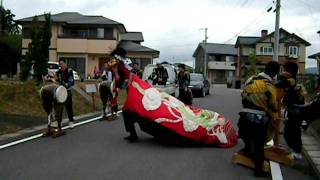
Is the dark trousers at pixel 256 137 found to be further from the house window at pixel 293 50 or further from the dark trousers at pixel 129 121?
the house window at pixel 293 50

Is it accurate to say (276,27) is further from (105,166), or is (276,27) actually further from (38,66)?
(105,166)

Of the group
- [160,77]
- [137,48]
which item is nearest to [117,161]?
[160,77]

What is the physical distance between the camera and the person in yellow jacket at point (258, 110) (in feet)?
28.1

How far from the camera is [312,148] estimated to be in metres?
11.3

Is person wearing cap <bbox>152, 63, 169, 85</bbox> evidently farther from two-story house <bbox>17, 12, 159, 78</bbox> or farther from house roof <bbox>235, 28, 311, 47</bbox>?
house roof <bbox>235, 28, 311, 47</bbox>

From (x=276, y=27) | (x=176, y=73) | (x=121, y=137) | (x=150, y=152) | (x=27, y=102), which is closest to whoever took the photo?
(x=150, y=152)

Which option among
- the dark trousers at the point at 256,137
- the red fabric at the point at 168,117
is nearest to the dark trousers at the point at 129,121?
the red fabric at the point at 168,117

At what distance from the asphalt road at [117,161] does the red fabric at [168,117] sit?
244 millimetres

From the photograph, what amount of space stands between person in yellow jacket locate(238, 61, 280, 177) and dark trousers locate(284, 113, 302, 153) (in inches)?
54.5

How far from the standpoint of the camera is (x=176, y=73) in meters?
24.0

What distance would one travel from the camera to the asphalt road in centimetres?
830

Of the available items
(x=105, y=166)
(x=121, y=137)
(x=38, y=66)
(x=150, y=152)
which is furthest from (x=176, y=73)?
(x=105, y=166)

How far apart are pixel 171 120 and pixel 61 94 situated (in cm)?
330

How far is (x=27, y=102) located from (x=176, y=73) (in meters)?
8.30
